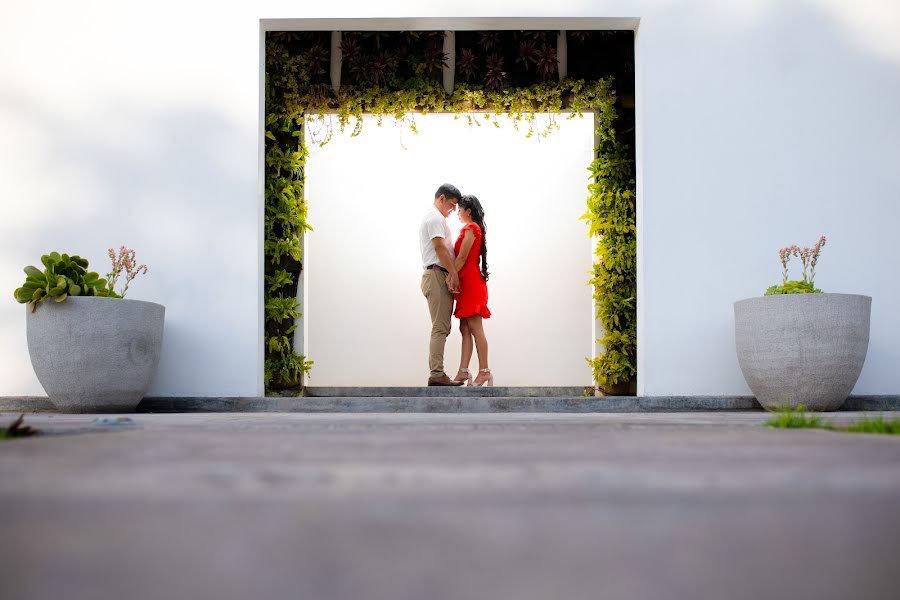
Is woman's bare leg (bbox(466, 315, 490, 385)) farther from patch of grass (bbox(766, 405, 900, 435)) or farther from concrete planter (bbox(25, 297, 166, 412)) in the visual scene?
patch of grass (bbox(766, 405, 900, 435))

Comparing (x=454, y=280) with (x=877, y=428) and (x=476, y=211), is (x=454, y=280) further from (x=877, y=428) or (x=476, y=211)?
(x=877, y=428)

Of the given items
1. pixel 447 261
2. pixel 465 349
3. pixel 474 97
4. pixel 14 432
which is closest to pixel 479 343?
pixel 465 349

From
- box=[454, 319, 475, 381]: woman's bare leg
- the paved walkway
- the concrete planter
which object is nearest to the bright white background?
box=[454, 319, 475, 381]: woman's bare leg

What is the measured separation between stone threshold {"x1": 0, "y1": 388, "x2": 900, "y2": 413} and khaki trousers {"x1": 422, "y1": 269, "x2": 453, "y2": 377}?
1.69 meters

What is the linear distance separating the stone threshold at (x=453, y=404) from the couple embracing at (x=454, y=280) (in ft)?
5.91

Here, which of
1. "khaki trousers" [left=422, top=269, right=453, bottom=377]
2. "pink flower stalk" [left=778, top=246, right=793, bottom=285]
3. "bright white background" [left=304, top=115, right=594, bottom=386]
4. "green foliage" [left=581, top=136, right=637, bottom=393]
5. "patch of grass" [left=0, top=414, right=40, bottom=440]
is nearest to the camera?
"patch of grass" [left=0, top=414, right=40, bottom=440]

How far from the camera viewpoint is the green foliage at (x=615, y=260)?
6840 mm

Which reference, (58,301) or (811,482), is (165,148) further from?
(811,482)

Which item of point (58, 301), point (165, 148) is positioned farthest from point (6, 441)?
point (165, 148)

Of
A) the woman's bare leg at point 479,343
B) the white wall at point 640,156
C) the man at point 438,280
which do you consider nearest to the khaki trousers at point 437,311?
the man at point 438,280

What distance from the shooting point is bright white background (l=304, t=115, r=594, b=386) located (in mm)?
9211

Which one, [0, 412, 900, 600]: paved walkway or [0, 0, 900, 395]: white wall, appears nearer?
[0, 412, 900, 600]: paved walkway

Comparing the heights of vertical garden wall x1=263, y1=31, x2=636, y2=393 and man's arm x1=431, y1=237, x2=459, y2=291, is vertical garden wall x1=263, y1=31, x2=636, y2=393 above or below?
above

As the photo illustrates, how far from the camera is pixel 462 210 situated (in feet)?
24.3
